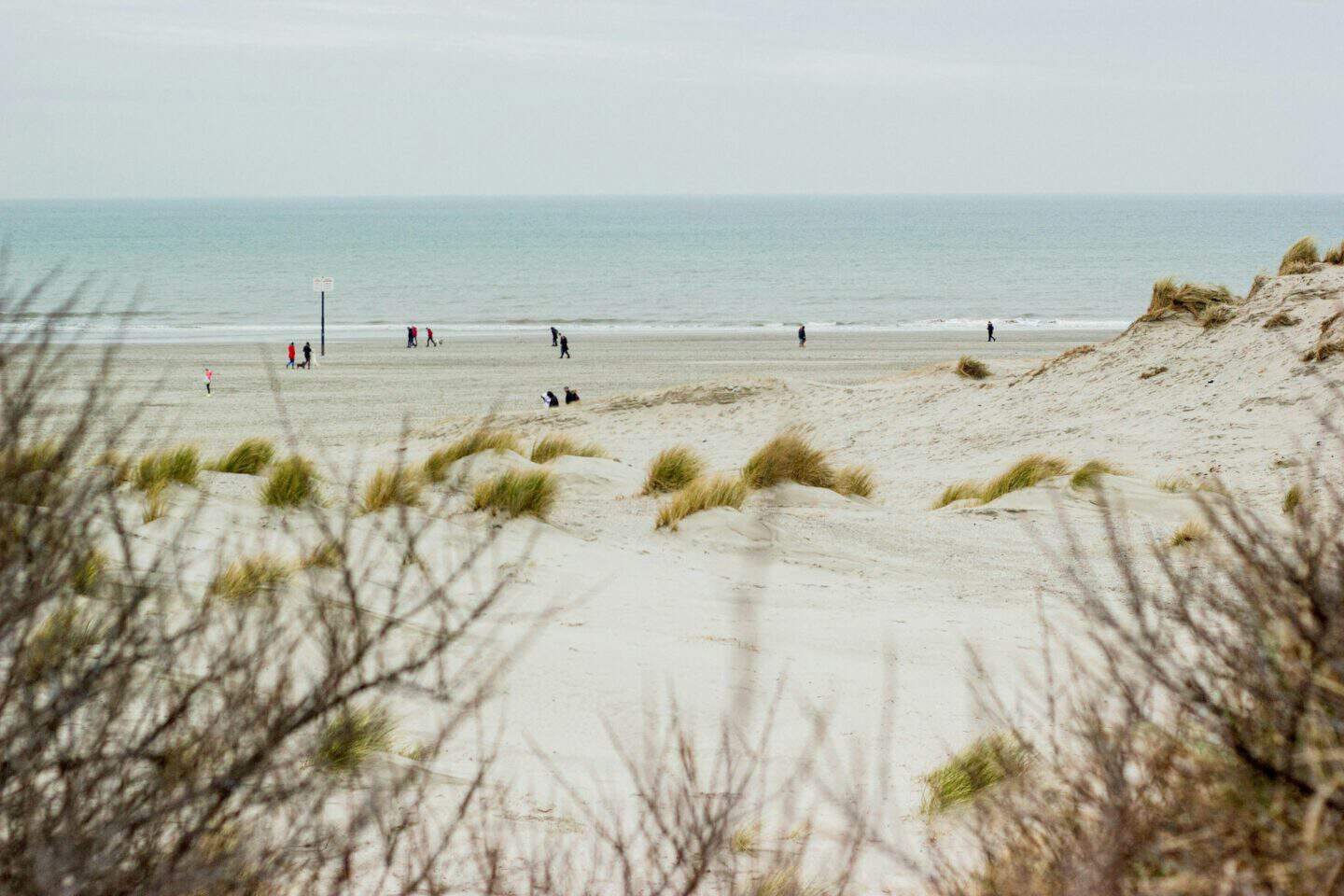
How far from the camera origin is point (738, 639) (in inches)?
233

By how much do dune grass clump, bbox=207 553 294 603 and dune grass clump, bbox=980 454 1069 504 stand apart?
6.95 m

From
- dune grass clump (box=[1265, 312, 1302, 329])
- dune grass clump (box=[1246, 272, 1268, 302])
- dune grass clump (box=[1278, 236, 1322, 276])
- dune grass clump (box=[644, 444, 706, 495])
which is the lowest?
dune grass clump (box=[644, 444, 706, 495])

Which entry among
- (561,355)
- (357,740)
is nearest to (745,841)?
(357,740)

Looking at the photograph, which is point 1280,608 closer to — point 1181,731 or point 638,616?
point 1181,731

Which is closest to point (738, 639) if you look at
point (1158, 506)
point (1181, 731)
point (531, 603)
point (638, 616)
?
point (638, 616)

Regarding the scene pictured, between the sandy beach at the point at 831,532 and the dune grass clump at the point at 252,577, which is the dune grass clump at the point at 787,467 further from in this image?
the dune grass clump at the point at 252,577

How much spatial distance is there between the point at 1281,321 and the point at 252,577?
13.5 metres

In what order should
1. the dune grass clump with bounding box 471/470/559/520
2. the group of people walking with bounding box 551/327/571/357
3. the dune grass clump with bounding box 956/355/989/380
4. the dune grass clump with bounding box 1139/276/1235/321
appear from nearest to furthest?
1. the dune grass clump with bounding box 471/470/559/520
2. the dune grass clump with bounding box 1139/276/1235/321
3. the dune grass clump with bounding box 956/355/989/380
4. the group of people walking with bounding box 551/327/571/357

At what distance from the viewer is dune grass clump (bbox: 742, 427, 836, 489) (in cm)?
1038

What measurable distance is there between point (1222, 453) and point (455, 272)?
228ft

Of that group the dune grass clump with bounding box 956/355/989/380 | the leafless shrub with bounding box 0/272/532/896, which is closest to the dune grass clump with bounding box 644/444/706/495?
the leafless shrub with bounding box 0/272/532/896

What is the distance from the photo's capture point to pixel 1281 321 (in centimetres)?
1447

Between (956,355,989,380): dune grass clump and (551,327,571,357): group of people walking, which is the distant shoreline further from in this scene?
(956,355,989,380): dune grass clump

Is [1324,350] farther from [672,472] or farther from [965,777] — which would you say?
[965,777]
